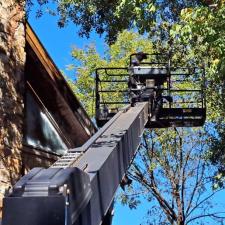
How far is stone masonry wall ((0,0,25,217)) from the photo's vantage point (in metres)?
7.39

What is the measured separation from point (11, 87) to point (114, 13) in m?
2.16

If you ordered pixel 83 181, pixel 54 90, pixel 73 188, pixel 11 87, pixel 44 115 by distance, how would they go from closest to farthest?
pixel 73 188 → pixel 83 181 → pixel 11 87 → pixel 54 90 → pixel 44 115

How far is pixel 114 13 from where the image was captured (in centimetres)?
846

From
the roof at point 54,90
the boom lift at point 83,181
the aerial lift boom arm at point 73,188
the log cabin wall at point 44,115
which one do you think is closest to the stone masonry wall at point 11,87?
the log cabin wall at point 44,115

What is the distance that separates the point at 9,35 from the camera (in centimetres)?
809

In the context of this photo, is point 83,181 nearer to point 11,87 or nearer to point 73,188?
point 73,188

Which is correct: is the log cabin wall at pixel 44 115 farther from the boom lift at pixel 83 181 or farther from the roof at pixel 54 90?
the boom lift at pixel 83 181

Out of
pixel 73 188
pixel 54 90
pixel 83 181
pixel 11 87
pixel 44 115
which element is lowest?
pixel 73 188

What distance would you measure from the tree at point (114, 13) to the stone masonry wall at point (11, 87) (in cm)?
42

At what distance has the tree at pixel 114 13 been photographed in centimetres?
734

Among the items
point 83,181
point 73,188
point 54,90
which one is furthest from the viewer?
point 54,90

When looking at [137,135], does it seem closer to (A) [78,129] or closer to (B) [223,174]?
(A) [78,129]

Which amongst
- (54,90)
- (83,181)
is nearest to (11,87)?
(54,90)

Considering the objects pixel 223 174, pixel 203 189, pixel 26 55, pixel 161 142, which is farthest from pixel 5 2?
pixel 203 189
